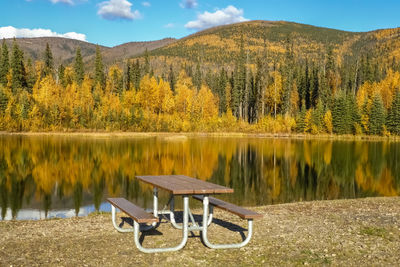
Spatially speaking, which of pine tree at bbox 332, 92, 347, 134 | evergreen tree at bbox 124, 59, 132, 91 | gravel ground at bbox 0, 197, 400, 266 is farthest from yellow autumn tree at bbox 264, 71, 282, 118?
gravel ground at bbox 0, 197, 400, 266

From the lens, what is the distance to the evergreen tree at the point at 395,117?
64000 millimetres

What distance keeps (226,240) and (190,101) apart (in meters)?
71.0

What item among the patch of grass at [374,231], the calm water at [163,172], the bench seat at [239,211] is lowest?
the calm water at [163,172]

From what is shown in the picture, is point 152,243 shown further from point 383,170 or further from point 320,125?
point 320,125

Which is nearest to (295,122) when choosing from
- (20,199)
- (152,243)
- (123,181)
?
(123,181)

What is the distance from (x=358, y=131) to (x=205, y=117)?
29.9 meters

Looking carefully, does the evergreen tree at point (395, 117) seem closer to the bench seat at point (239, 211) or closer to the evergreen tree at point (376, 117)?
the evergreen tree at point (376, 117)

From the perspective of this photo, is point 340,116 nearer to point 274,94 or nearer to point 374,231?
point 274,94

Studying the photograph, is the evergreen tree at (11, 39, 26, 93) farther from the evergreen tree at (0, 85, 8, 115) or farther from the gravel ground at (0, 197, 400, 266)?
the gravel ground at (0, 197, 400, 266)

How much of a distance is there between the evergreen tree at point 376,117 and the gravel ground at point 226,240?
59731 millimetres

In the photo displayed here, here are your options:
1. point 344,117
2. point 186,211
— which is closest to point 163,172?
point 186,211

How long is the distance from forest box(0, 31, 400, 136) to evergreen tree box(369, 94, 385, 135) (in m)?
0.16

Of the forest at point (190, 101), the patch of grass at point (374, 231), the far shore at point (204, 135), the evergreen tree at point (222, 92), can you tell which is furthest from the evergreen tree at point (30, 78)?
the patch of grass at point (374, 231)

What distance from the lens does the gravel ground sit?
22.3 ft
